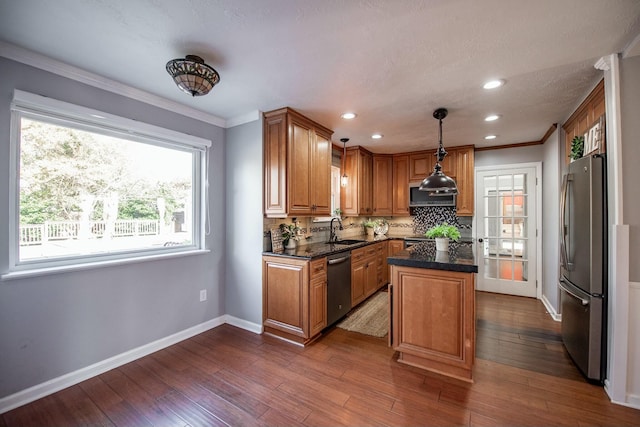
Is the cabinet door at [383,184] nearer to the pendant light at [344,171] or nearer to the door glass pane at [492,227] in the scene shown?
the pendant light at [344,171]

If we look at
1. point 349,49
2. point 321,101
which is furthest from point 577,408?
point 321,101

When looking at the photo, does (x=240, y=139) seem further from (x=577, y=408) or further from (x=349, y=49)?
(x=577, y=408)

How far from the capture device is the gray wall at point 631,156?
1.85m

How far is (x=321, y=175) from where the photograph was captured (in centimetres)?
342

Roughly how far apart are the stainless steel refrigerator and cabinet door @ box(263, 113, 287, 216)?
2.59m

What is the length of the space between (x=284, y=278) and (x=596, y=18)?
3.00 meters

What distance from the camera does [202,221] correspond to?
3.09 meters

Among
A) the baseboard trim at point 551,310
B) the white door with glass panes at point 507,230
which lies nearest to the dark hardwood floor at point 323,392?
the baseboard trim at point 551,310

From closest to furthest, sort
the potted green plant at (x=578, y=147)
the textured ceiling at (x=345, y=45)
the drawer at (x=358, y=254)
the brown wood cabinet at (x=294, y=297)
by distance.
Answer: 1. the textured ceiling at (x=345, y=45)
2. the potted green plant at (x=578, y=147)
3. the brown wood cabinet at (x=294, y=297)
4. the drawer at (x=358, y=254)

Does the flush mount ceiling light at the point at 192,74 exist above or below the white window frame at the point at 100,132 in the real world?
above

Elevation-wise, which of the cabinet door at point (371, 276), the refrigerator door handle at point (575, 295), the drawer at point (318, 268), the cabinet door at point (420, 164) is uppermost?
the cabinet door at point (420, 164)

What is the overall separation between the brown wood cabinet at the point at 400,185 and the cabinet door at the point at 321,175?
6.09ft

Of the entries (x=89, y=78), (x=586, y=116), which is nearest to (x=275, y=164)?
(x=89, y=78)

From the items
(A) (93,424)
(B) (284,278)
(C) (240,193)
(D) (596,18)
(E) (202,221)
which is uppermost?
(D) (596,18)
